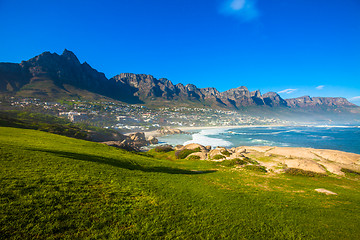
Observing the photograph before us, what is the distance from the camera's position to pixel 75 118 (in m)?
120

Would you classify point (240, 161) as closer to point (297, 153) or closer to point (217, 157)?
point (217, 157)

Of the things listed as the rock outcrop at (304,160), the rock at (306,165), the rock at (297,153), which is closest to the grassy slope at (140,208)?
the rock at (306,165)

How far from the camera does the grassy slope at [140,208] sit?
591 centimetres

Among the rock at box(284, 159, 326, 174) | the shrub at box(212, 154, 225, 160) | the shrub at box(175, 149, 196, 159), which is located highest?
the rock at box(284, 159, 326, 174)

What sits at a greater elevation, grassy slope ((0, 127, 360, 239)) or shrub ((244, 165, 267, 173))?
grassy slope ((0, 127, 360, 239))

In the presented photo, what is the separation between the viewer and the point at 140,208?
26.3ft

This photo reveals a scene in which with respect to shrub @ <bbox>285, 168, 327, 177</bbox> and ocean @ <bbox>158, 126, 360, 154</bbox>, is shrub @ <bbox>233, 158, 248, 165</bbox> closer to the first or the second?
shrub @ <bbox>285, 168, 327, 177</bbox>

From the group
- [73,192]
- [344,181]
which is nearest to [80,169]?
[73,192]

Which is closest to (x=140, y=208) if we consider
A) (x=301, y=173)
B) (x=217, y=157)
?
(x=301, y=173)

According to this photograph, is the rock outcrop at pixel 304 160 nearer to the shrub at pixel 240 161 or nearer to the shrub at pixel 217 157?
the shrub at pixel 217 157

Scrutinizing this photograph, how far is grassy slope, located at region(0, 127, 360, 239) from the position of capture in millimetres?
5914

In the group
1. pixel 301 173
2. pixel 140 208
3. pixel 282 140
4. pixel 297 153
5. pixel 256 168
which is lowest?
pixel 282 140

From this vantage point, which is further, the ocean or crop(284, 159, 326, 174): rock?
the ocean

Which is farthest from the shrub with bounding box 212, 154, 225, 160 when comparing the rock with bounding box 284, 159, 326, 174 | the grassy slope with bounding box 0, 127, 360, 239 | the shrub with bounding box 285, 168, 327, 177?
the grassy slope with bounding box 0, 127, 360, 239
